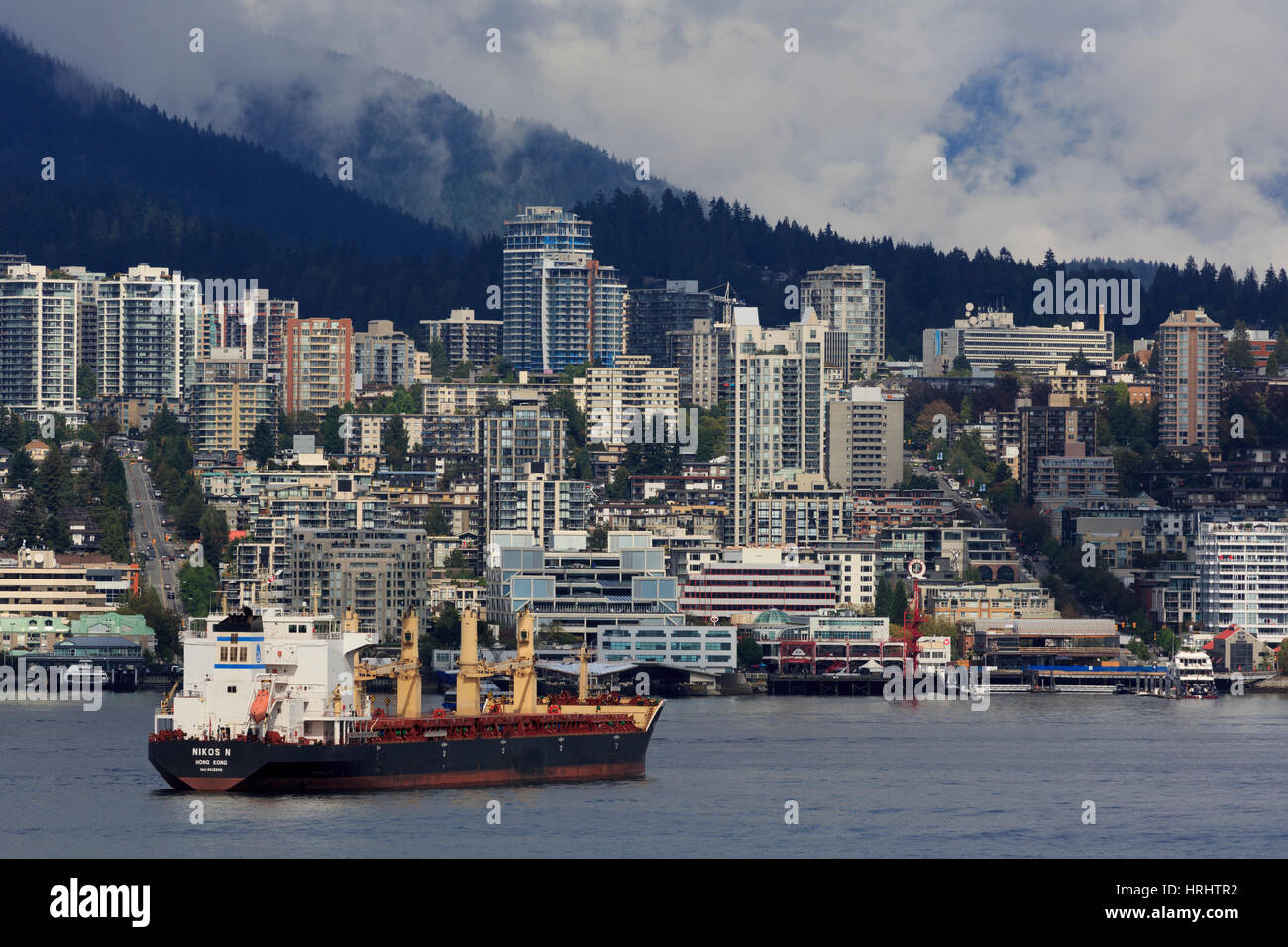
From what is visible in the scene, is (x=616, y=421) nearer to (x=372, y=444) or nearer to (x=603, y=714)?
(x=372, y=444)

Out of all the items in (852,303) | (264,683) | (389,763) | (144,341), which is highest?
(852,303)

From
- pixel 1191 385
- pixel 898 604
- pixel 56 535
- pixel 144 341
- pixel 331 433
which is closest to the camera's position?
pixel 898 604

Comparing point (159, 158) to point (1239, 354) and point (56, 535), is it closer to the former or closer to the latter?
point (1239, 354)

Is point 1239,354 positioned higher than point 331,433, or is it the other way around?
point 1239,354

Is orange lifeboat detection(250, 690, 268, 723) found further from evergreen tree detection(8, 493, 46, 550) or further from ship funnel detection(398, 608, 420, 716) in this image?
evergreen tree detection(8, 493, 46, 550)

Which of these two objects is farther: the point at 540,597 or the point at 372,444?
the point at 372,444

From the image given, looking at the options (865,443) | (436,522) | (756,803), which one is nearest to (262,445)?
(436,522)
